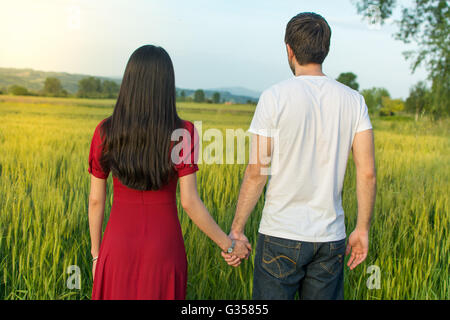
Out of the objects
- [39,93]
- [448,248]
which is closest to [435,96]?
[448,248]

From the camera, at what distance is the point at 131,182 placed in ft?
5.01

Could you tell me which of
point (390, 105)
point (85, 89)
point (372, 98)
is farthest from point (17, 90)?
point (390, 105)

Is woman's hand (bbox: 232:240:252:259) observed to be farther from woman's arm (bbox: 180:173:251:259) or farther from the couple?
the couple

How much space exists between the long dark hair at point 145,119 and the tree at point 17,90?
91.2 ft

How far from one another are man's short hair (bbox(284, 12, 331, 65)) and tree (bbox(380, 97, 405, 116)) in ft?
156

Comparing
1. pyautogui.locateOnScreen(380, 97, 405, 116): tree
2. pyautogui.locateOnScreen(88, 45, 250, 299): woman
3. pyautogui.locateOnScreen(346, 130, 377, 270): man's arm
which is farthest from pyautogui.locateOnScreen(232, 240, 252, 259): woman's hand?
pyautogui.locateOnScreen(380, 97, 405, 116): tree

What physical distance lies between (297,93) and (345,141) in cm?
30

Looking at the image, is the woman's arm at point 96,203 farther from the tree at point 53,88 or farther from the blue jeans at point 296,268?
the tree at point 53,88

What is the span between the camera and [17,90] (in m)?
25.9

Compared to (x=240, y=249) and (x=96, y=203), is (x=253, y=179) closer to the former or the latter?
(x=240, y=249)

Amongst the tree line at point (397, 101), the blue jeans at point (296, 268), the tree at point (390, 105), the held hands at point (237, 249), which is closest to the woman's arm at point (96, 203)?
the held hands at point (237, 249)

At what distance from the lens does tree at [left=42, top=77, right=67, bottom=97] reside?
28.4 meters

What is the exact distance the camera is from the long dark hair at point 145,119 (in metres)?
1.45

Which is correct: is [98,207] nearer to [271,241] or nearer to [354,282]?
[271,241]
